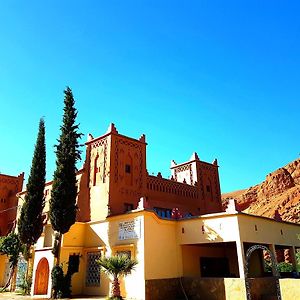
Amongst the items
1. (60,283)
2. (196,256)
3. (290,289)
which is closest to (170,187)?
(196,256)

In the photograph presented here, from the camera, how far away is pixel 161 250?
60.3ft

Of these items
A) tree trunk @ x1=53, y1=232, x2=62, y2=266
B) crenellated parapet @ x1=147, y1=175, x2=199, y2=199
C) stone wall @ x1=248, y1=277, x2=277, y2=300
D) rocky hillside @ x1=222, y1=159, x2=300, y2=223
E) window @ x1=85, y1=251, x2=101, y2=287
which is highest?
rocky hillside @ x1=222, y1=159, x2=300, y2=223

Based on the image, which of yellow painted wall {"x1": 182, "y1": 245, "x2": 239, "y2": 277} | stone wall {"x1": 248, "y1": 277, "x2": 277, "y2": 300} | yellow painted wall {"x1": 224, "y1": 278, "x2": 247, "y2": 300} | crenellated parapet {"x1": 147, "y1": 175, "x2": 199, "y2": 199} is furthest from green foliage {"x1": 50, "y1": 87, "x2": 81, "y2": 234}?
stone wall {"x1": 248, "y1": 277, "x2": 277, "y2": 300}

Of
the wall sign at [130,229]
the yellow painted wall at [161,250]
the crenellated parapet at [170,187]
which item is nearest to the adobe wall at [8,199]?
the crenellated parapet at [170,187]

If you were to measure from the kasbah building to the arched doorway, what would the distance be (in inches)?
2.4

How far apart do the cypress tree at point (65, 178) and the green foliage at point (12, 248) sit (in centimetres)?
697

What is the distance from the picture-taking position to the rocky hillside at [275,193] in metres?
51.7

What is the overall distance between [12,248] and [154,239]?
13459 mm

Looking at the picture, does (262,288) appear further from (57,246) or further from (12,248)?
(12,248)

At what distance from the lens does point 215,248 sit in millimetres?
22672

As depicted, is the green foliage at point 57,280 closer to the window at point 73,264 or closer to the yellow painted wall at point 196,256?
the window at point 73,264

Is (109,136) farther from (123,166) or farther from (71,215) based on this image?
(71,215)

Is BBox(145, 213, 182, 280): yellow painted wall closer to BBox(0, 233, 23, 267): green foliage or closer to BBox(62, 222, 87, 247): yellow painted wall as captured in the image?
BBox(62, 222, 87, 247): yellow painted wall

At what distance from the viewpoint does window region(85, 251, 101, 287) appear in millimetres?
19853
